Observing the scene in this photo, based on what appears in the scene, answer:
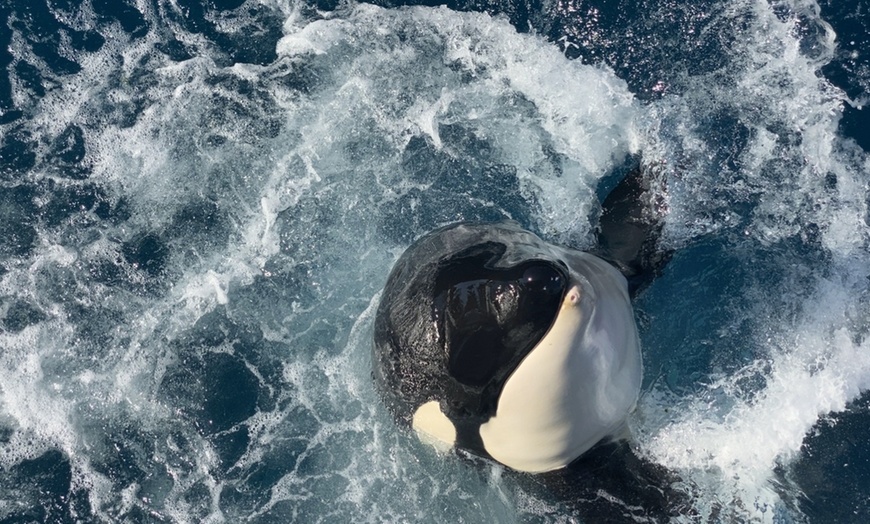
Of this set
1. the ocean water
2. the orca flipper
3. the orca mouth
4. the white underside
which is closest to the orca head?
the orca mouth

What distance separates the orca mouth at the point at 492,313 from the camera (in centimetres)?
573

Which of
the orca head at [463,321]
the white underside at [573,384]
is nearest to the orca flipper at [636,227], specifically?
the white underside at [573,384]

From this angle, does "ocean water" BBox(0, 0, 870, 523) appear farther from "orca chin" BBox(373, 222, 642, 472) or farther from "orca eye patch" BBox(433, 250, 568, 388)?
"orca eye patch" BBox(433, 250, 568, 388)

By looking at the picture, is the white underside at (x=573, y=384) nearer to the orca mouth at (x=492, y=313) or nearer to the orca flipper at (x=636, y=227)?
the orca mouth at (x=492, y=313)

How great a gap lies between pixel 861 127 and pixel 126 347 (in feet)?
28.4

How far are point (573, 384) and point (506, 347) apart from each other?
637 mm

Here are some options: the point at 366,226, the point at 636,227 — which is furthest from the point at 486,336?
the point at 366,226

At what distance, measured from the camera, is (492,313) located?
5.75 metres

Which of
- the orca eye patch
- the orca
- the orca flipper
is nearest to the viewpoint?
the orca eye patch

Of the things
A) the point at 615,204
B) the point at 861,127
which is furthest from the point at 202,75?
the point at 861,127

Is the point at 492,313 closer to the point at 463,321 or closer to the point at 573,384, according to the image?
the point at 463,321

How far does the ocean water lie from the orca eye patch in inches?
71.0

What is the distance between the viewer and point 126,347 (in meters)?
8.59

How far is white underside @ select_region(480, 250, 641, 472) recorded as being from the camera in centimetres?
590
